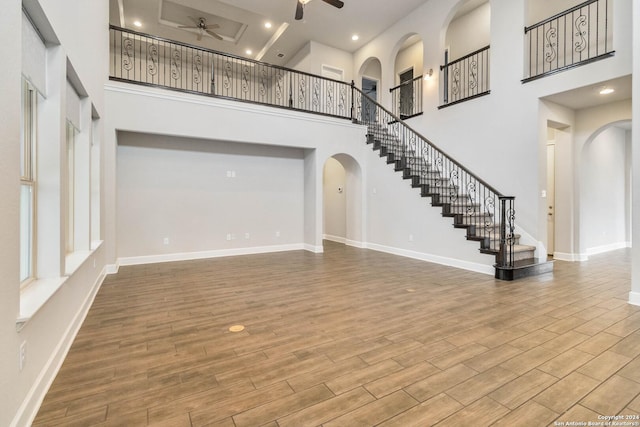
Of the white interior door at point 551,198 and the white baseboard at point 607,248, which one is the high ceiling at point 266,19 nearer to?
the white interior door at point 551,198

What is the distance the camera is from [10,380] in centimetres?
149

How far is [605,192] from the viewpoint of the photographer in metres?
7.32

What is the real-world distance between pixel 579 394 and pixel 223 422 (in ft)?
7.10

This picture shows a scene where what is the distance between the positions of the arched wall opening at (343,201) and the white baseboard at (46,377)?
6.05m

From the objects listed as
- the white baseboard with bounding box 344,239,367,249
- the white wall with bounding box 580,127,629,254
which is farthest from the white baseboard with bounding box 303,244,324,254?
the white wall with bounding box 580,127,629,254

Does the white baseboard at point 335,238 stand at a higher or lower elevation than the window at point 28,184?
lower

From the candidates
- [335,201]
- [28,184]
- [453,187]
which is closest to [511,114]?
[453,187]

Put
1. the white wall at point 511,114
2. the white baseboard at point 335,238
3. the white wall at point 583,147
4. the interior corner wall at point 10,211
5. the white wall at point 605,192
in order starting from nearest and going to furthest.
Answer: the interior corner wall at point 10,211 < the white wall at point 511,114 < the white wall at point 583,147 < the white wall at point 605,192 < the white baseboard at point 335,238

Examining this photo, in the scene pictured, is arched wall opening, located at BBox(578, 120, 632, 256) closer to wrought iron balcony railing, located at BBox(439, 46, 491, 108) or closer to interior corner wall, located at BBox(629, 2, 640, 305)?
wrought iron balcony railing, located at BBox(439, 46, 491, 108)

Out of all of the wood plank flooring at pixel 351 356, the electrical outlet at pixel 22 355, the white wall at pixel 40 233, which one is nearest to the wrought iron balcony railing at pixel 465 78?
the wood plank flooring at pixel 351 356

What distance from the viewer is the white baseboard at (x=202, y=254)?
590 centimetres

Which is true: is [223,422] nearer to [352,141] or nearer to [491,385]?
[491,385]

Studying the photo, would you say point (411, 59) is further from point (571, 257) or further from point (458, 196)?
point (571, 257)

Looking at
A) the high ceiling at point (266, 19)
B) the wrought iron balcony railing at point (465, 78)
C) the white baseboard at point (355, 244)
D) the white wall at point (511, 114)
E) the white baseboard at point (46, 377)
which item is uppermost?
the high ceiling at point (266, 19)
